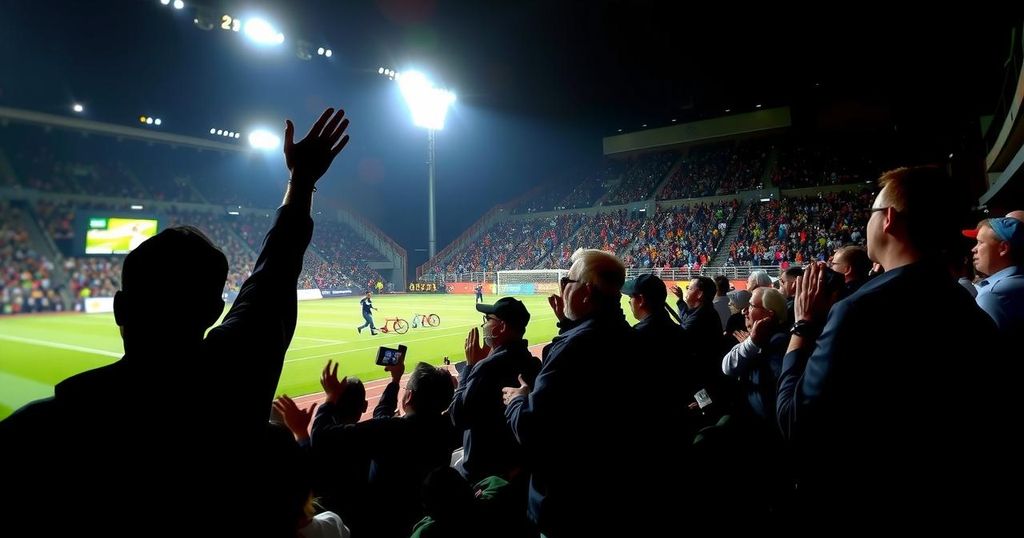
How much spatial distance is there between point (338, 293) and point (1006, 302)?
39159 mm

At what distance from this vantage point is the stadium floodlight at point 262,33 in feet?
74.9

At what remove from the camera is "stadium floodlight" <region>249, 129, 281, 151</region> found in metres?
32.8

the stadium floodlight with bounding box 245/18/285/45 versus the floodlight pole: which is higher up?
the stadium floodlight with bounding box 245/18/285/45

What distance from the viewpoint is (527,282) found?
35312mm

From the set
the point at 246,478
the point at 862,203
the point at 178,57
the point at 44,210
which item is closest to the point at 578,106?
the point at 862,203

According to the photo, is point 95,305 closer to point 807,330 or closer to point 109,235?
point 109,235

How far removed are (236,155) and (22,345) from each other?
75.7ft

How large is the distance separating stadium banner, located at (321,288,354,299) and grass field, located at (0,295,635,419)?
1469 cm

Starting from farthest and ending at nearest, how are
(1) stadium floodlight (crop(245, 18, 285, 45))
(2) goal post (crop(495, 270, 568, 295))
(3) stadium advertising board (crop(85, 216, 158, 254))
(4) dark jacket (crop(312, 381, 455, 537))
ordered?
1. (2) goal post (crop(495, 270, 568, 295))
2. (1) stadium floodlight (crop(245, 18, 285, 45))
3. (3) stadium advertising board (crop(85, 216, 158, 254))
4. (4) dark jacket (crop(312, 381, 455, 537))

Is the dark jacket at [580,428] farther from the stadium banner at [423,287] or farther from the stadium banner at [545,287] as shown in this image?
the stadium banner at [423,287]

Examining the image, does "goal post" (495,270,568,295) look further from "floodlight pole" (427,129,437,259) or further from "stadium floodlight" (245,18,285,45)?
"stadium floodlight" (245,18,285,45)

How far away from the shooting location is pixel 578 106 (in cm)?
3494

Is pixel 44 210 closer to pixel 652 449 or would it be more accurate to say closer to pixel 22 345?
pixel 22 345

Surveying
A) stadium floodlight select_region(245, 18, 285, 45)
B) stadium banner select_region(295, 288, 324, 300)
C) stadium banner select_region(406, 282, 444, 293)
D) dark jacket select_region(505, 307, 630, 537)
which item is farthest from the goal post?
dark jacket select_region(505, 307, 630, 537)
